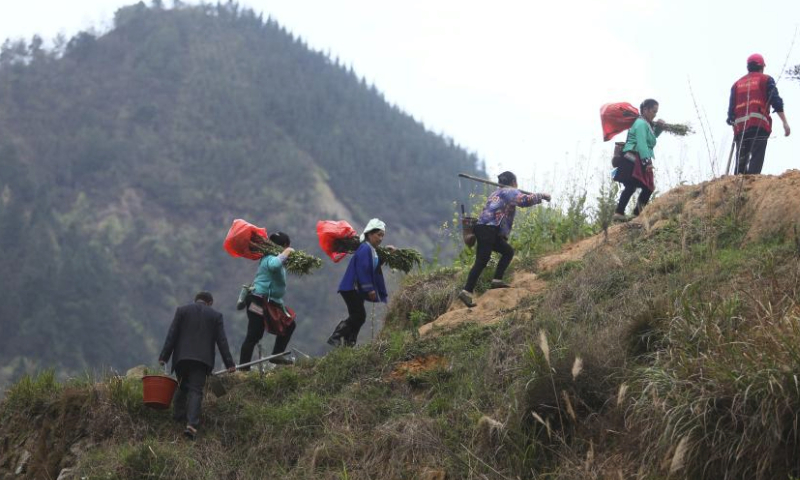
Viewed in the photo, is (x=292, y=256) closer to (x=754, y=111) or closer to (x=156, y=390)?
(x=156, y=390)

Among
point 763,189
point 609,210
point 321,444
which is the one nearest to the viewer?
point 321,444

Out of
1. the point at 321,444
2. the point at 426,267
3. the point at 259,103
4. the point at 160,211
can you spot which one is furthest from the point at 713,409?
the point at 259,103

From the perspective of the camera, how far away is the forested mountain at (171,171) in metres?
91.7

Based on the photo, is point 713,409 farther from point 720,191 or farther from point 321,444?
point 720,191

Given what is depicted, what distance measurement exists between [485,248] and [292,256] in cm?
209

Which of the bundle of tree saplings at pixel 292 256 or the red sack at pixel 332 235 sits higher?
the red sack at pixel 332 235

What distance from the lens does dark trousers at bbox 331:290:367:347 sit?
1117 cm

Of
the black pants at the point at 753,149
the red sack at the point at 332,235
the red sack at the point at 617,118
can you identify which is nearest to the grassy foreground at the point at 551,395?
the black pants at the point at 753,149

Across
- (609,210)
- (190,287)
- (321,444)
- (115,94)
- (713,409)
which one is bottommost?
(190,287)

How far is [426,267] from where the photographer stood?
44.8 ft

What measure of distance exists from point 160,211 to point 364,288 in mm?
110956

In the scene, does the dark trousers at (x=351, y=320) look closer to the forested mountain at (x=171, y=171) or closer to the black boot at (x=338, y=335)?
the black boot at (x=338, y=335)

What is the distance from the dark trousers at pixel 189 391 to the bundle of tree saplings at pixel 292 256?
2.10 metres

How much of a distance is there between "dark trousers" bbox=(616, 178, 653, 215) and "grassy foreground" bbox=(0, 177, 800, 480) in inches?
29.6
